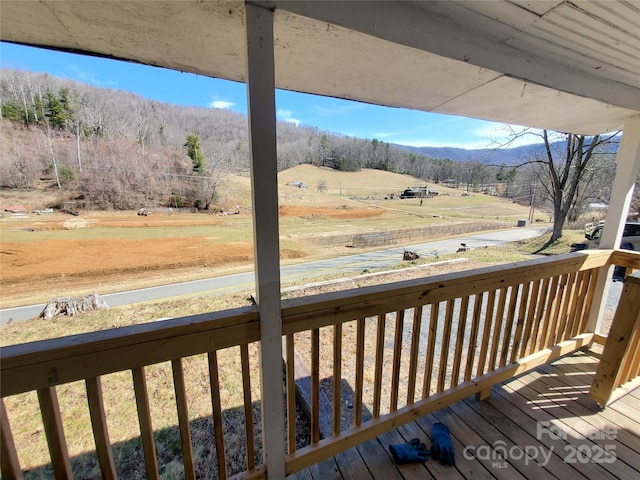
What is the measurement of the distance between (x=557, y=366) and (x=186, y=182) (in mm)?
3646

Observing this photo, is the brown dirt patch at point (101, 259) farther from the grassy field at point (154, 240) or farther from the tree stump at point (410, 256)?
the tree stump at point (410, 256)

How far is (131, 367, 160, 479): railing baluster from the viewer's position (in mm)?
874

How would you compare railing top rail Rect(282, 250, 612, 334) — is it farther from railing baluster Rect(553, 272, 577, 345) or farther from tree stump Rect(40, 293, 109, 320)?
tree stump Rect(40, 293, 109, 320)

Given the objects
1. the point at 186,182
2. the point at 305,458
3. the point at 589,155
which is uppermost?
the point at 589,155

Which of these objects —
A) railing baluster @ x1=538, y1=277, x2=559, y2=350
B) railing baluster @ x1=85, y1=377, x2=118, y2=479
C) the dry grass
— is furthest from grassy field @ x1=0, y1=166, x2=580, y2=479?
railing baluster @ x1=538, y1=277, x2=559, y2=350

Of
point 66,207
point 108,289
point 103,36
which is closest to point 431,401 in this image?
point 103,36

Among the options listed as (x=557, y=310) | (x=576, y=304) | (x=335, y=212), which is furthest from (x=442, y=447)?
(x=335, y=212)

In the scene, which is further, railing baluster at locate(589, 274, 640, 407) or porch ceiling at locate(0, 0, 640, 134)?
railing baluster at locate(589, 274, 640, 407)

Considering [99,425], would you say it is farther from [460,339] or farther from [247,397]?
[460,339]

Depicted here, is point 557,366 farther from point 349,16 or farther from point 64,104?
point 64,104

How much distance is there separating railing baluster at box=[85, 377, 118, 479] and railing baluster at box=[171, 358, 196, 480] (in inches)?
8.0

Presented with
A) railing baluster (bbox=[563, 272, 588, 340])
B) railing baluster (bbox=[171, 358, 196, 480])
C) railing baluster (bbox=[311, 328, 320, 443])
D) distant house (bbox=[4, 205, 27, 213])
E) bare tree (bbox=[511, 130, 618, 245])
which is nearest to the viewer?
railing baluster (bbox=[171, 358, 196, 480])

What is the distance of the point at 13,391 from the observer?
694 millimetres

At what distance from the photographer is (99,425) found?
84cm
